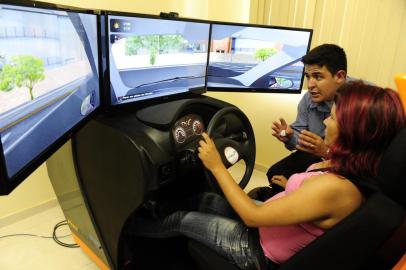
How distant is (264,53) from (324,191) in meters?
1.24

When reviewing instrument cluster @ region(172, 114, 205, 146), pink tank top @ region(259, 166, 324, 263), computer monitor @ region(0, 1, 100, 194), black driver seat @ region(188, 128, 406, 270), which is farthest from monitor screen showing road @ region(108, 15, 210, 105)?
black driver seat @ region(188, 128, 406, 270)

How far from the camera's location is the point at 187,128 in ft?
4.71

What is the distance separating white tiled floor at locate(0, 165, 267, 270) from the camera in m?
1.83

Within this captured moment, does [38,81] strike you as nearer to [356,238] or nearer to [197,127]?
[197,127]

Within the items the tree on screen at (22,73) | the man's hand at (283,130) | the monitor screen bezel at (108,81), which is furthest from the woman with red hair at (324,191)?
the man's hand at (283,130)

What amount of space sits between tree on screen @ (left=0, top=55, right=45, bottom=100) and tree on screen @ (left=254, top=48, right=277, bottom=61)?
4.44 feet

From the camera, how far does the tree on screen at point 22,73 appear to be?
0.76 meters

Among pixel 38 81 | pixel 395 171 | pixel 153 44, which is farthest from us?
pixel 153 44

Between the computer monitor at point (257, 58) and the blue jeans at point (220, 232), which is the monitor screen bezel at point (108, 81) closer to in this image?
the computer monitor at point (257, 58)

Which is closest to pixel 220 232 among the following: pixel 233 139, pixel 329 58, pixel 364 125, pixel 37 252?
pixel 233 139

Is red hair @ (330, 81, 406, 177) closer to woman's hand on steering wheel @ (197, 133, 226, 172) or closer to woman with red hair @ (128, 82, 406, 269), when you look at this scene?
woman with red hair @ (128, 82, 406, 269)

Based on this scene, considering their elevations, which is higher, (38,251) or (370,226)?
(370,226)

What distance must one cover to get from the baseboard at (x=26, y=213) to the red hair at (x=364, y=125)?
2.06m

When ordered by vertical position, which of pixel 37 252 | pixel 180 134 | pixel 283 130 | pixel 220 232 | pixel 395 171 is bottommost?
pixel 37 252
